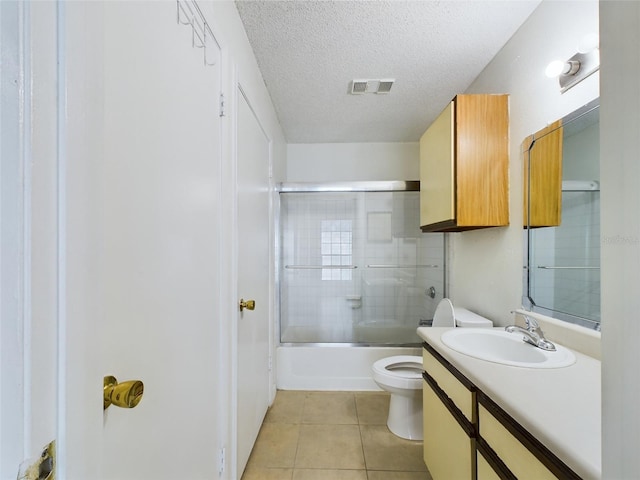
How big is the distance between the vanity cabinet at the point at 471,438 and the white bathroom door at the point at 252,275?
3.11 feet

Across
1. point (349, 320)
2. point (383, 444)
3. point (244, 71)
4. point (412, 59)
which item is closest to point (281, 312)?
point (349, 320)

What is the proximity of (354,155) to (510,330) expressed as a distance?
7.80 feet

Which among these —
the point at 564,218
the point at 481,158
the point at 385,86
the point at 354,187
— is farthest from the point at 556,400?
the point at 354,187

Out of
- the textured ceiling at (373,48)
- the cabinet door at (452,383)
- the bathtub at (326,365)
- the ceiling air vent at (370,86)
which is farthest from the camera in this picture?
the bathtub at (326,365)

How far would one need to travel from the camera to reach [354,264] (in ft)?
9.86

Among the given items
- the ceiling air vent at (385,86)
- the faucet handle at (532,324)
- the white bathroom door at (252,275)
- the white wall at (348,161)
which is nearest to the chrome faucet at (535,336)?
the faucet handle at (532,324)

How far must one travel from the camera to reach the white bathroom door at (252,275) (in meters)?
1.54

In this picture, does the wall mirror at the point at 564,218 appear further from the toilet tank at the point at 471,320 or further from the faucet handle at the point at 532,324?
the toilet tank at the point at 471,320

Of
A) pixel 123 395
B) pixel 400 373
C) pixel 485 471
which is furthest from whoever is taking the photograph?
pixel 400 373

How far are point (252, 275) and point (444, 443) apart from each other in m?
1.24

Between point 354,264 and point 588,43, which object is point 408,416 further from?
point 588,43

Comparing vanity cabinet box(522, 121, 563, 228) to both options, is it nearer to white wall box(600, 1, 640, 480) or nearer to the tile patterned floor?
white wall box(600, 1, 640, 480)

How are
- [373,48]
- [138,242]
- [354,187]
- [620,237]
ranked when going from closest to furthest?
1. [620,237]
2. [138,242]
3. [373,48]
4. [354,187]

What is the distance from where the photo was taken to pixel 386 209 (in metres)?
2.97
